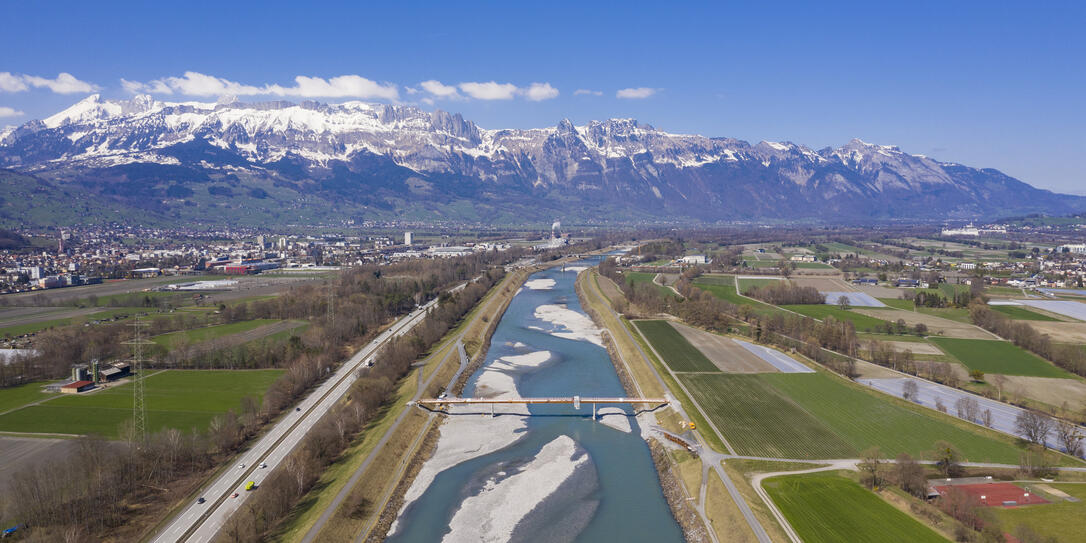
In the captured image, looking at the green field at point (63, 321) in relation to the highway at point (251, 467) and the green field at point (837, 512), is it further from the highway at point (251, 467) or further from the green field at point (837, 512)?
the green field at point (837, 512)

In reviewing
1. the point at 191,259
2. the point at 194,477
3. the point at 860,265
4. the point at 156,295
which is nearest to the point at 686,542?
the point at 194,477

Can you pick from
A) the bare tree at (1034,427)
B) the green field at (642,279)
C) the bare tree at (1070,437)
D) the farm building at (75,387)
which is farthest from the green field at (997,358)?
the farm building at (75,387)

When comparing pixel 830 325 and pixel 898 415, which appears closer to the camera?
pixel 898 415

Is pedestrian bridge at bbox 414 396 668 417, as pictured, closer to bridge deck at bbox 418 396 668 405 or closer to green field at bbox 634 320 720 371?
bridge deck at bbox 418 396 668 405

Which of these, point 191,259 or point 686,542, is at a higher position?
point 191,259

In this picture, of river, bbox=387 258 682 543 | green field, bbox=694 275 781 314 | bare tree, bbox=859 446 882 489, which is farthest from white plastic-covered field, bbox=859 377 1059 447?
green field, bbox=694 275 781 314

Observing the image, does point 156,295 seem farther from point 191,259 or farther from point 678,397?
point 678,397

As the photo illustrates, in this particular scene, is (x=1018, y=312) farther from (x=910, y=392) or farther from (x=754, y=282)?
(x=910, y=392)
